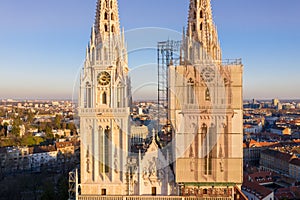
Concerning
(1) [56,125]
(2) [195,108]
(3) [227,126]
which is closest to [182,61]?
(2) [195,108]

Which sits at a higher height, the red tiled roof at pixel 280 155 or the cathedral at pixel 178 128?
the cathedral at pixel 178 128

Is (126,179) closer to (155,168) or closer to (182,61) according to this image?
(155,168)

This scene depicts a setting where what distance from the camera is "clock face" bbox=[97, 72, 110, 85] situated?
29125 millimetres

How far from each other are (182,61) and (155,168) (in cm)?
914

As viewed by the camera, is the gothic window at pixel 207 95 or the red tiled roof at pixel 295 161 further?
the red tiled roof at pixel 295 161

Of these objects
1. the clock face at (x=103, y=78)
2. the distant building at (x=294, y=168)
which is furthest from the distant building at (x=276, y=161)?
the clock face at (x=103, y=78)

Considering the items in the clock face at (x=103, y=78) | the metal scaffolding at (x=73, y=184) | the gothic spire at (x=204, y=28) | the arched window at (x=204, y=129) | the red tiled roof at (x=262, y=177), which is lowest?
the red tiled roof at (x=262, y=177)

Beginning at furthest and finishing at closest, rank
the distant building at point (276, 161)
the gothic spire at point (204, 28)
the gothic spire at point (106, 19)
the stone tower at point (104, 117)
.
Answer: the distant building at point (276, 161) < the gothic spire at point (106, 19) < the stone tower at point (104, 117) < the gothic spire at point (204, 28)

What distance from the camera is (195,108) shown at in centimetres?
2808

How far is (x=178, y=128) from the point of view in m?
28.7

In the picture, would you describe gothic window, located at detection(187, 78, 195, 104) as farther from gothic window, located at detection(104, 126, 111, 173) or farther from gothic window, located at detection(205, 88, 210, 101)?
gothic window, located at detection(104, 126, 111, 173)

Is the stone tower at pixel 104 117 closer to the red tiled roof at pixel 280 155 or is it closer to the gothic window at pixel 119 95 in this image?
the gothic window at pixel 119 95

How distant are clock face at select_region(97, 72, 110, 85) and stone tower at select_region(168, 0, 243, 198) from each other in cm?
560

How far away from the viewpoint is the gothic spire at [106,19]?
29.7 m
